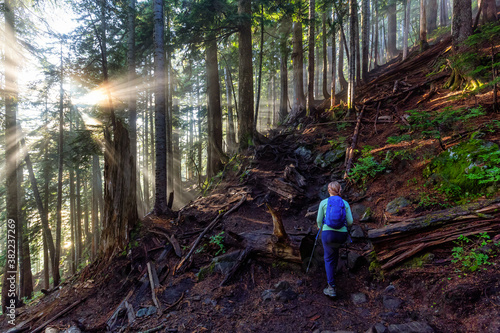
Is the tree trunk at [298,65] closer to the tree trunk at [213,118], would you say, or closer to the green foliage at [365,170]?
the tree trunk at [213,118]

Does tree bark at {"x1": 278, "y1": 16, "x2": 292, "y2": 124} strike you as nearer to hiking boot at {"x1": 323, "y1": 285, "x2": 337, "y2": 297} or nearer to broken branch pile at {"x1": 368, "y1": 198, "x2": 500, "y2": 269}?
broken branch pile at {"x1": 368, "y1": 198, "x2": 500, "y2": 269}

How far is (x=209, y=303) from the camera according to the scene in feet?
13.1

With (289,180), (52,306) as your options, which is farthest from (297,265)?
(52,306)

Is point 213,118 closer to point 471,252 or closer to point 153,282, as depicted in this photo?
point 153,282

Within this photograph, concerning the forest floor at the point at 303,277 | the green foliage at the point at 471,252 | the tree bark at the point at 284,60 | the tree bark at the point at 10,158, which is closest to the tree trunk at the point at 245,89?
the forest floor at the point at 303,277

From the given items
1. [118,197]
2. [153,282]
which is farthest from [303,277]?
[118,197]

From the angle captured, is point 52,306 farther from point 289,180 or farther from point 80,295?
point 289,180

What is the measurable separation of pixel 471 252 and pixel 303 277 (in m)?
2.63

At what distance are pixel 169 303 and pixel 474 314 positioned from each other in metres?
4.69

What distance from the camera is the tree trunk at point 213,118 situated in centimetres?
1220

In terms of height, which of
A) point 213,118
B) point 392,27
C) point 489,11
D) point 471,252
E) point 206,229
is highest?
point 392,27

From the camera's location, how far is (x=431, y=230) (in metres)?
3.62

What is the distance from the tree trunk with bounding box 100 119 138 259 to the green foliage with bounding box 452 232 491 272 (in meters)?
7.65

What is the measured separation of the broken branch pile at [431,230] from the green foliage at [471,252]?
9 centimetres
